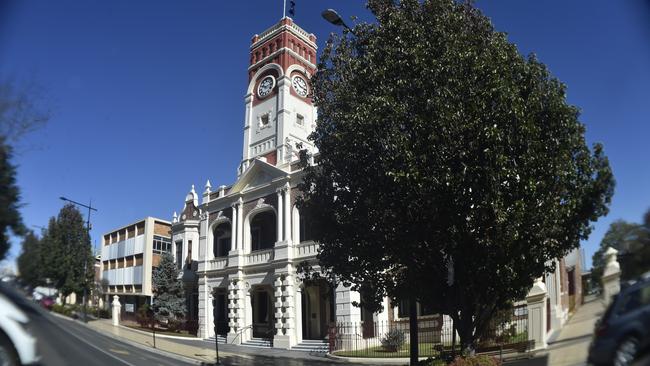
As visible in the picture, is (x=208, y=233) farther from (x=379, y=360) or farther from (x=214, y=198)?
(x=379, y=360)

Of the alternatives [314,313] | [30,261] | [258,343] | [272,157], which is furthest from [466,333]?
[272,157]

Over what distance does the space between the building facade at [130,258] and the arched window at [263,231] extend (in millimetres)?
29287

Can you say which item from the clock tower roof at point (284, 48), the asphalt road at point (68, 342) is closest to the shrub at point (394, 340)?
the asphalt road at point (68, 342)

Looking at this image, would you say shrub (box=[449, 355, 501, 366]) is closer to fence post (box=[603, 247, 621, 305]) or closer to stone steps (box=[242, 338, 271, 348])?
fence post (box=[603, 247, 621, 305])

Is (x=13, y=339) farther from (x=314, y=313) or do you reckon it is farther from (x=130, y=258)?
(x=314, y=313)

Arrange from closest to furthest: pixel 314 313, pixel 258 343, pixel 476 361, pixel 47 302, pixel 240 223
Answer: pixel 47 302, pixel 476 361, pixel 258 343, pixel 314 313, pixel 240 223

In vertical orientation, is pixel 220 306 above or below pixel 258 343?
above

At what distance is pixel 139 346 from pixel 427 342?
64.7ft

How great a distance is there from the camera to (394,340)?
2245cm

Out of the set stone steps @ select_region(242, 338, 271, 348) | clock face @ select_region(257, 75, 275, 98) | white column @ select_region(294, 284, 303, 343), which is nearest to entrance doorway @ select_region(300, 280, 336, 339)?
white column @ select_region(294, 284, 303, 343)

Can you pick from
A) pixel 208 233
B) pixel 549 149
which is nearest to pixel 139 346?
pixel 549 149

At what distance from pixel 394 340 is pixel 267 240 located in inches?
579

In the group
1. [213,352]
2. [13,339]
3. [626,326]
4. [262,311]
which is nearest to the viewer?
[626,326]

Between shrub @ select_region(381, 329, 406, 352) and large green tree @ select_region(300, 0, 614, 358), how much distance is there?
1245 cm
